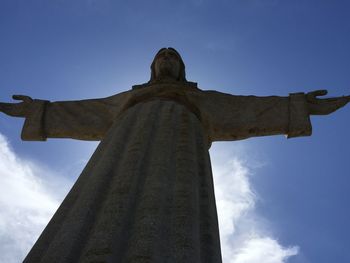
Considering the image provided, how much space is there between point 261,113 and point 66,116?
3.26 meters

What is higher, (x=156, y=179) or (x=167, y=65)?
(x=167, y=65)

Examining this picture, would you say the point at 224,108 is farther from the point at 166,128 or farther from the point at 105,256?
the point at 105,256

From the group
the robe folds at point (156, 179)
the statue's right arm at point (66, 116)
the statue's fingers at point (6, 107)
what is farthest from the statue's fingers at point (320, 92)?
the statue's fingers at point (6, 107)

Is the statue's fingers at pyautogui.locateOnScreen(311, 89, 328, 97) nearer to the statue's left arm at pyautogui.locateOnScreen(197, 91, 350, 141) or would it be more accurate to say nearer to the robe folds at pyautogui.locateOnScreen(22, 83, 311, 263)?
the statue's left arm at pyautogui.locateOnScreen(197, 91, 350, 141)

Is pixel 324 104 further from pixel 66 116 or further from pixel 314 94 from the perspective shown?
pixel 66 116

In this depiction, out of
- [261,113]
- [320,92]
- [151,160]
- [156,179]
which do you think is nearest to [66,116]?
[261,113]

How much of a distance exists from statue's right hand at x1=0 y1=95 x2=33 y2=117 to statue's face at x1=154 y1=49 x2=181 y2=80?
7.57ft

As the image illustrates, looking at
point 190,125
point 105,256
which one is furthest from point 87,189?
point 190,125

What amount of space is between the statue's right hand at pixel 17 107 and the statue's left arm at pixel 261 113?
3.09 m

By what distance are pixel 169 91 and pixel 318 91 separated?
237 centimetres

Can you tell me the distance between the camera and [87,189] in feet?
14.6

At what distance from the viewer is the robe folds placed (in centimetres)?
361

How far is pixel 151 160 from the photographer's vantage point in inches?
Result: 195

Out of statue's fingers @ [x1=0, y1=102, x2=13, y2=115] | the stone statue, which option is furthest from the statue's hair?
statue's fingers @ [x1=0, y1=102, x2=13, y2=115]
